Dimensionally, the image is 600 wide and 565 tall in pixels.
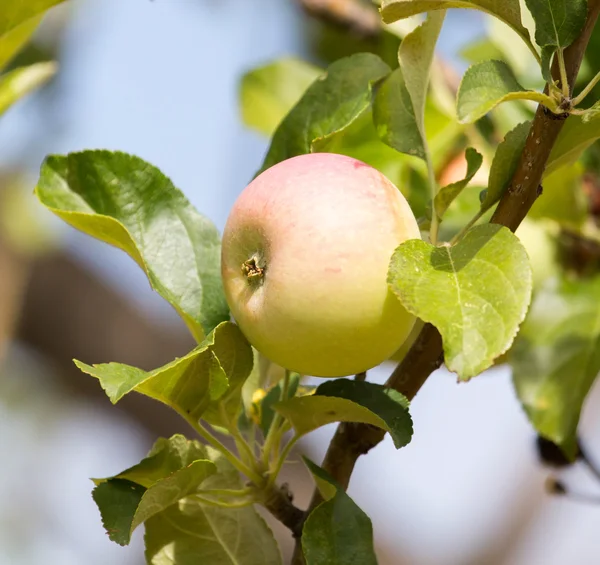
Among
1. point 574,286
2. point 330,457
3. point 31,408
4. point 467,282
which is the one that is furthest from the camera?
point 31,408

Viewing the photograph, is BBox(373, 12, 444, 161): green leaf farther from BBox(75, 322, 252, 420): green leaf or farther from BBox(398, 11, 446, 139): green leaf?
BBox(75, 322, 252, 420): green leaf

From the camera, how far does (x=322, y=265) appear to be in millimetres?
403

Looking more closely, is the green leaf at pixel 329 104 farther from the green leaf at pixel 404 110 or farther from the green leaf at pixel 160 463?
the green leaf at pixel 160 463

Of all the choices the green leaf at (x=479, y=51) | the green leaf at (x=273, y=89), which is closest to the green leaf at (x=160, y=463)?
the green leaf at (x=273, y=89)

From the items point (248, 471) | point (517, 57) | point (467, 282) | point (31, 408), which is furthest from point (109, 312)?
point (467, 282)

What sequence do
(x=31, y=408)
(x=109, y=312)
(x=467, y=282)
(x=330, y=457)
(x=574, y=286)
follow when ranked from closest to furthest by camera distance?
(x=467, y=282) < (x=330, y=457) < (x=574, y=286) < (x=109, y=312) < (x=31, y=408)

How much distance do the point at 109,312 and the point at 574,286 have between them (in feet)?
4.59

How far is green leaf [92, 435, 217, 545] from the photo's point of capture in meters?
0.45

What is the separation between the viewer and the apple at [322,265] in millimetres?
403

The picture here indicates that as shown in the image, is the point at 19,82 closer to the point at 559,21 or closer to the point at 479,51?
the point at 559,21

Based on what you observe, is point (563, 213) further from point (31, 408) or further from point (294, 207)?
point (31, 408)

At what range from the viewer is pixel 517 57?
910 mm

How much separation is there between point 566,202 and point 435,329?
0.42 metres

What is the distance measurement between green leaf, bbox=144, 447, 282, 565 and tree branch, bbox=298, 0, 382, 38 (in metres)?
0.78
